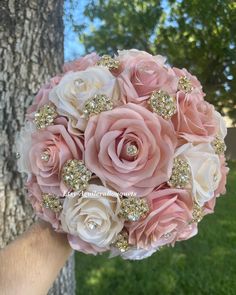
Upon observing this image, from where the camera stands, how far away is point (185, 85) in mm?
615

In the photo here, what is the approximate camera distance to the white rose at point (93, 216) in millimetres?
560

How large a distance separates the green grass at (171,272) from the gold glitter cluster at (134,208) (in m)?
1.63

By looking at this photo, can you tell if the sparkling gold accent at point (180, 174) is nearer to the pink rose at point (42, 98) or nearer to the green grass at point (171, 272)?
the pink rose at point (42, 98)

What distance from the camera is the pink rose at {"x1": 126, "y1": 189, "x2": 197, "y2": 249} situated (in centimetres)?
56

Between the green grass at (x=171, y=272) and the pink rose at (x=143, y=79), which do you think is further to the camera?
the green grass at (x=171, y=272)

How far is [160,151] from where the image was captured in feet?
1.82

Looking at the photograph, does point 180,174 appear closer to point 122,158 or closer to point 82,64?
point 122,158

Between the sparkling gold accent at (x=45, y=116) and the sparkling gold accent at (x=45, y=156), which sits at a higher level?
the sparkling gold accent at (x=45, y=116)

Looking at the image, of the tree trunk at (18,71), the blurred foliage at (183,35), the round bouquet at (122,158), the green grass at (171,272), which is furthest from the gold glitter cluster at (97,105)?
the blurred foliage at (183,35)

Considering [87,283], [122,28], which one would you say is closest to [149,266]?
[87,283]

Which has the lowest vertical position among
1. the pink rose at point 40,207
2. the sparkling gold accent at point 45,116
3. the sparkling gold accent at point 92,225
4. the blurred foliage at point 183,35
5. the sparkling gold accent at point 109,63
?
the sparkling gold accent at point 92,225

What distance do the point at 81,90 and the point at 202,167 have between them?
19 cm

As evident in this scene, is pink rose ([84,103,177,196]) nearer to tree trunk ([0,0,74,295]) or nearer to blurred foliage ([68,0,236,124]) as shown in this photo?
tree trunk ([0,0,74,295])

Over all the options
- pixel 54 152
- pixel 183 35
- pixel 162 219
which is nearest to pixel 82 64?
pixel 54 152
